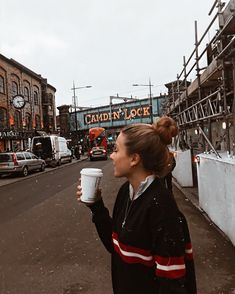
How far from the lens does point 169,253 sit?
1735mm

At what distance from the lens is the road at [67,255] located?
4535 millimetres

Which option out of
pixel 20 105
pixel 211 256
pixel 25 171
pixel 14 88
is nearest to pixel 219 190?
pixel 211 256

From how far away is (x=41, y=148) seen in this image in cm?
3103

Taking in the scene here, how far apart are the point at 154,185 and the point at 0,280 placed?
3777 mm

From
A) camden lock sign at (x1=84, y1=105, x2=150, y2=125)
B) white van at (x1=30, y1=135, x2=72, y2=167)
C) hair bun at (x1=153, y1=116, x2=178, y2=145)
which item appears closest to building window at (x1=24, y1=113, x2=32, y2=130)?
white van at (x1=30, y1=135, x2=72, y2=167)

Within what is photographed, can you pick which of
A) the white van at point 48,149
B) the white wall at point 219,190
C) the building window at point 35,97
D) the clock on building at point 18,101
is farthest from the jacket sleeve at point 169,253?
the building window at point 35,97

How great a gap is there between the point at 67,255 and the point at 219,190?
293 centimetres

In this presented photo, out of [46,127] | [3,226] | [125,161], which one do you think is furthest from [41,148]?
[125,161]

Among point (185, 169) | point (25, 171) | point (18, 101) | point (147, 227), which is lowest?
point (25, 171)

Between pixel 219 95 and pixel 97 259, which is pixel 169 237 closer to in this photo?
pixel 97 259

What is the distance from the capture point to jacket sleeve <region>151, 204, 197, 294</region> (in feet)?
5.65

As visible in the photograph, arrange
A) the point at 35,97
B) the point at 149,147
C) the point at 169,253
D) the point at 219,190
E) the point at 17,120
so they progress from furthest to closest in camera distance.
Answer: the point at 35,97 → the point at 17,120 → the point at 219,190 → the point at 149,147 → the point at 169,253

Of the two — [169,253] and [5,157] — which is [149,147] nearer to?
[169,253]

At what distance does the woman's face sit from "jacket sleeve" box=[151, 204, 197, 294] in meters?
0.33
